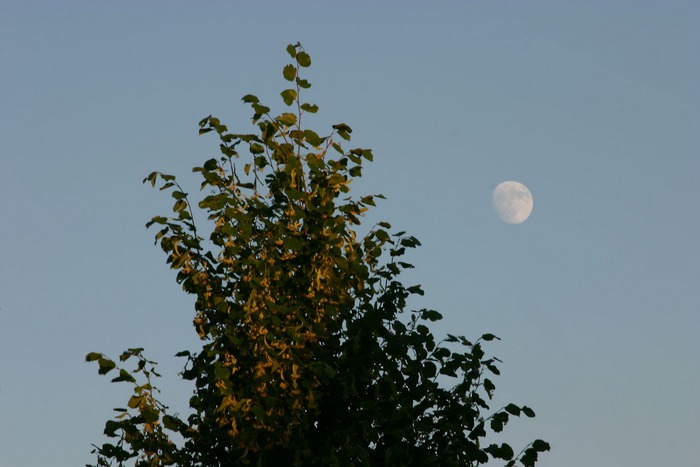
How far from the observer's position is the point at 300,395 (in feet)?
27.5

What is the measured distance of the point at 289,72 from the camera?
9148mm

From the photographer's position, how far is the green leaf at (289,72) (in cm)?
915

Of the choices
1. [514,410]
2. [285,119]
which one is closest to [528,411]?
[514,410]

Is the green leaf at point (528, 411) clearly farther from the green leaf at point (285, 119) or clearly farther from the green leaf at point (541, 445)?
the green leaf at point (285, 119)

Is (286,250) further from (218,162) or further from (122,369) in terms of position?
(122,369)

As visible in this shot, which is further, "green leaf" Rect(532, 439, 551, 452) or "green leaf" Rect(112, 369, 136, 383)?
"green leaf" Rect(532, 439, 551, 452)

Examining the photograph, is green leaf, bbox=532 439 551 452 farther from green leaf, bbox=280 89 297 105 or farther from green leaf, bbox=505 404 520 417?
green leaf, bbox=280 89 297 105

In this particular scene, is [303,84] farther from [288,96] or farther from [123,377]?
[123,377]

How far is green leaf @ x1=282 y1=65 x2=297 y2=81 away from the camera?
915cm

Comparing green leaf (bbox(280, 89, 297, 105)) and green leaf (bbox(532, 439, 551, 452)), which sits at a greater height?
green leaf (bbox(280, 89, 297, 105))

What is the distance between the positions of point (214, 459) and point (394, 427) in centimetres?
181

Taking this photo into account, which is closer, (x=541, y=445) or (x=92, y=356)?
(x=92, y=356)

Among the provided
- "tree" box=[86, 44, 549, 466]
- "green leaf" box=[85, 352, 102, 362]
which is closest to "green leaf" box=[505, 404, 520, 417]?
"tree" box=[86, 44, 549, 466]

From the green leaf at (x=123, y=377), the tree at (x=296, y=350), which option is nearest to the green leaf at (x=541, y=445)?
the tree at (x=296, y=350)
